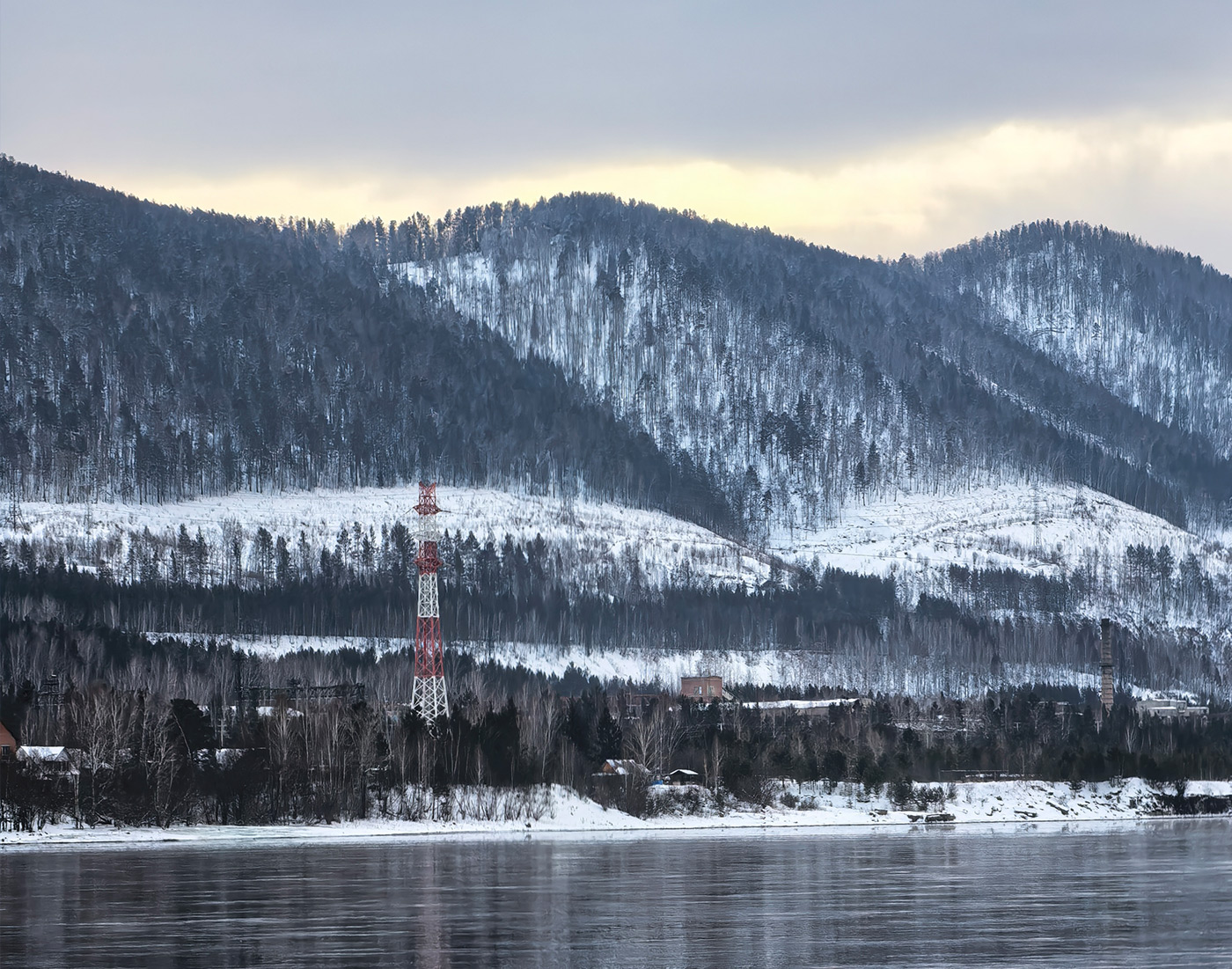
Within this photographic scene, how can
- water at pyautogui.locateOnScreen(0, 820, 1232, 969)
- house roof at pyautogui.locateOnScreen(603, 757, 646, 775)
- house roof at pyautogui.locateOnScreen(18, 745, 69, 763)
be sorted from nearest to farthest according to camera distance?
1. water at pyautogui.locateOnScreen(0, 820, 1232, 969)
2. house roof at pyautogui.locateOnScreen(18, 745, 69, 763)
3. house roof at pyautogui.locateOnScreen(603, 757, 646, 775)

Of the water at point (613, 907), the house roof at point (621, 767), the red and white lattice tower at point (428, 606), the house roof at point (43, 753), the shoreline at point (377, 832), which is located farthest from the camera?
the house roof at point (621, 767)

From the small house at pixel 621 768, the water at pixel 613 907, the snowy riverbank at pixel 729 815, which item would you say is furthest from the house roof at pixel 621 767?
the water at pixel 613 907

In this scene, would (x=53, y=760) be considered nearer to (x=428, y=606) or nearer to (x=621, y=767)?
(x=428, y=606)

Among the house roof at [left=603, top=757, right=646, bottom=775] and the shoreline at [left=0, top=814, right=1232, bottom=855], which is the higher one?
the house roof at [left=603, top=757, right=646, bottom=775]

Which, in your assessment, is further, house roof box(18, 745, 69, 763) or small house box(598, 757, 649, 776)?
small house box(598, 757, 649, 776)

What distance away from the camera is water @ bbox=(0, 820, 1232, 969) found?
1933 inches

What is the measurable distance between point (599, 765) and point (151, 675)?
173ft

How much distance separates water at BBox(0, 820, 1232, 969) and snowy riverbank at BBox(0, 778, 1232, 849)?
8103 mm

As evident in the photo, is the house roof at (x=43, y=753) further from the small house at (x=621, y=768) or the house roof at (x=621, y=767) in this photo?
the house roof at (x=621, y=767)

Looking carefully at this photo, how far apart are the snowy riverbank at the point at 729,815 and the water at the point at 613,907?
8.10 metres

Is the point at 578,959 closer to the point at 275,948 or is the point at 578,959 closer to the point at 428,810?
the point at 275,948

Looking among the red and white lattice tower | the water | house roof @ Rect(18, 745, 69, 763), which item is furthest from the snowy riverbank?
the red and white lattice tower

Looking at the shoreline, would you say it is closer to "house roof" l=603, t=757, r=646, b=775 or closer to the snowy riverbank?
the snowy riverbank

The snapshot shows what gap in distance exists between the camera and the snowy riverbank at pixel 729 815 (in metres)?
98.6
